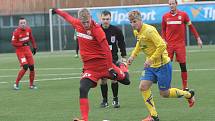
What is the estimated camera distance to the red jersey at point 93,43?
11.0 m

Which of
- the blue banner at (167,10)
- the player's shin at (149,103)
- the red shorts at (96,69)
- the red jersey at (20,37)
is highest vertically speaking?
the red shorts at (96,69)

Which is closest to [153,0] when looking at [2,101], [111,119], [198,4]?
[198,4]

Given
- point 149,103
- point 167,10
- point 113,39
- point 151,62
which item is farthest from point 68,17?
point 167,10

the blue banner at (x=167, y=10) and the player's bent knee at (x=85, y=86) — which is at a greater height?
the player's bent knee at (x=85, y=86)

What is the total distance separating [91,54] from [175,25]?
18.1 feet

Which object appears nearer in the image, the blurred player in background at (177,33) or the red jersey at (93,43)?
the red jersey at (93,43)

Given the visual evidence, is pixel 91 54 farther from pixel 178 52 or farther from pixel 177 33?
pixel 177 33

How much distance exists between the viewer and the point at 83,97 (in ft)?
35.5

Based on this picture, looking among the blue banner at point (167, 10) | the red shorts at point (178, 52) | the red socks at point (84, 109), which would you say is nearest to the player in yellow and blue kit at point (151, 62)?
the red socks at point (84, 109)

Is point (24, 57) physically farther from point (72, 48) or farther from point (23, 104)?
point (72, 48)

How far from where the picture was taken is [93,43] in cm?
1121

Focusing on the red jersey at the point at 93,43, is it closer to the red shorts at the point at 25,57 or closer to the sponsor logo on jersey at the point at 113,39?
the sponsor logo on jersey at the point at 113,39

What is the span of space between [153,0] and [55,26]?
10.5 m

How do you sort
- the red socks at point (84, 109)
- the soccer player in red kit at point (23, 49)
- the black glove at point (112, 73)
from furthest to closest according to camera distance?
the soccer player in red kit at point (23, 49) → the black glove at point (112, 73) → the red socks at point (84, 109)
